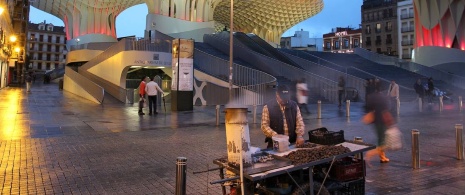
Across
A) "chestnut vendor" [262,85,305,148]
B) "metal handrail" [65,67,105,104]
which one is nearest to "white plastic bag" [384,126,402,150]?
"chestnut vendor" [262,85,305,148]

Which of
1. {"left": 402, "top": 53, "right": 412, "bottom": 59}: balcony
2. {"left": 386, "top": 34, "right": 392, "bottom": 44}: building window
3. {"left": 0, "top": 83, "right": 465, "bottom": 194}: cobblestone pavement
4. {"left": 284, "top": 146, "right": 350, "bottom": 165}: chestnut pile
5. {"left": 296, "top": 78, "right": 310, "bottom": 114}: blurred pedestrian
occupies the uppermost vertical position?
{"left": 386, "top": 34, "right": 392, "bottom": 44}: building window

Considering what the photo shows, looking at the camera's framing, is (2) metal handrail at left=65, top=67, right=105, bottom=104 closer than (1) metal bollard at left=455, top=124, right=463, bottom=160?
No

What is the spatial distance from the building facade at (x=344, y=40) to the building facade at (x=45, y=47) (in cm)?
7016

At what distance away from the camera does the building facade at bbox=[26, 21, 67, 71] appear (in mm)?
96312

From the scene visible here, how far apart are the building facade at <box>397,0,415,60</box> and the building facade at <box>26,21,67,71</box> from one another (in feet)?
270

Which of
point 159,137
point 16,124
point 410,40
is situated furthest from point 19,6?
point 410,40

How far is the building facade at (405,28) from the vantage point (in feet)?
226

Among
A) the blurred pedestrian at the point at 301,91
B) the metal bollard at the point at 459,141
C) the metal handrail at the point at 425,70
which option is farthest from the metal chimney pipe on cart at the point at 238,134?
the metal handrail at the point at 425,70

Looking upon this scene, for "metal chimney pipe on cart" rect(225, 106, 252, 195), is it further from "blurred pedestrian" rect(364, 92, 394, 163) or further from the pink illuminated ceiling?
the pink illuminated ceiling

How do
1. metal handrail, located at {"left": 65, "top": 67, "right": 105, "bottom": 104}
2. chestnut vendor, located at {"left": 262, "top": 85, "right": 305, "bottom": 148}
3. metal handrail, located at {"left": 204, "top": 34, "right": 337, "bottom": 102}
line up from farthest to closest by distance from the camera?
metal handrail, located at {"left": 204, "top": 34, "right": 337, "bottom": 102}
metal handrail, located at {"left": 65, "top": 67, "right": 105, "bottom": 104}
chestnut vendor, located at {"left": 262, "top": 85, "right": 305, "bottom": 148}

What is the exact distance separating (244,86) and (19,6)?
44.5m

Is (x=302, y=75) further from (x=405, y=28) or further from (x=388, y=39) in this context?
(x=388, y=39)

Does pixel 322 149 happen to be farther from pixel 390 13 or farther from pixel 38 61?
pixel 38 61

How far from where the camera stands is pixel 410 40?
227ft
